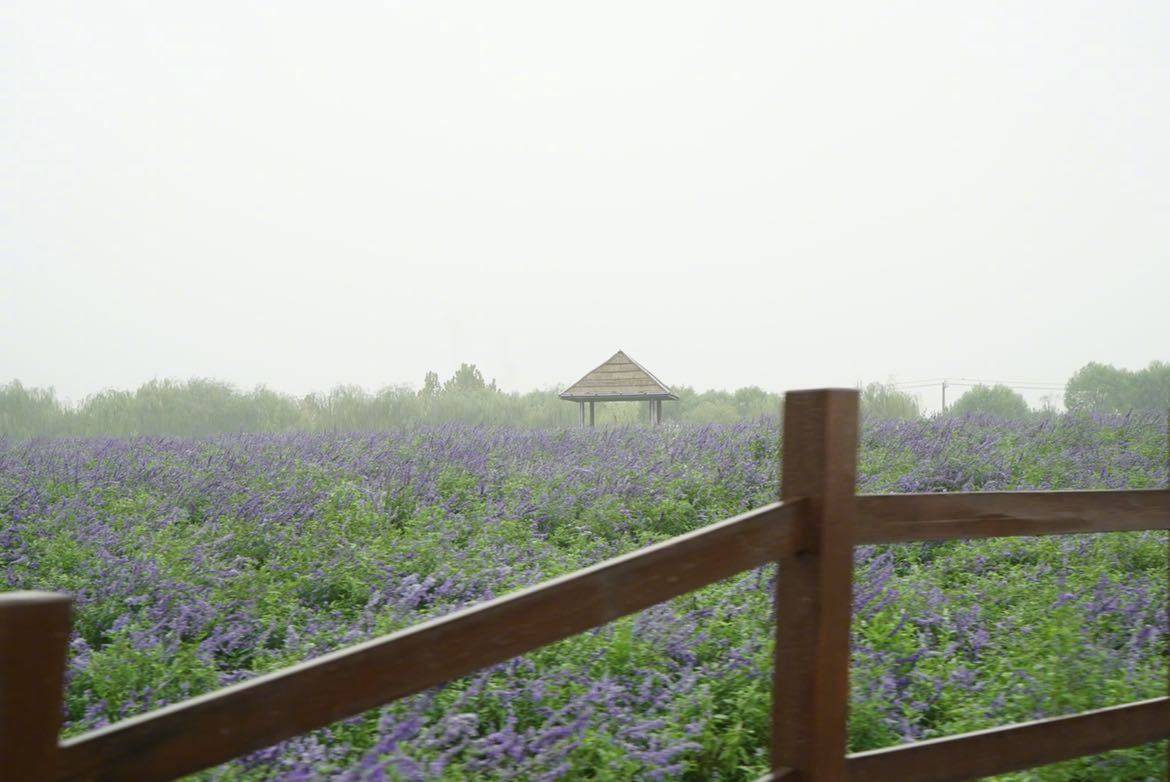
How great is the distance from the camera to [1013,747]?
2.29 m

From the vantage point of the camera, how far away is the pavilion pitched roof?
17.3 metres

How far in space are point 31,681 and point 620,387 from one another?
16745mm

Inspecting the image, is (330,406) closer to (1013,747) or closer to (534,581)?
(534,581)

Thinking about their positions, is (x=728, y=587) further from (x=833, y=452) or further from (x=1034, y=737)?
(x=833, y=452)

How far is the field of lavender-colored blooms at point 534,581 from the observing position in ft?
9.38

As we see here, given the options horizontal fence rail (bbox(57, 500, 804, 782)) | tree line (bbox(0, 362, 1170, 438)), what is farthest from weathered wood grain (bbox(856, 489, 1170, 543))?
tree line (bbox(0, 362, 1170, 438))

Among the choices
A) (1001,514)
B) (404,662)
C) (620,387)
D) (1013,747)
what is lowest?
(1013,747)

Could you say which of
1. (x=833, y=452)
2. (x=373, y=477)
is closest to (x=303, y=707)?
(x=833, y=452)

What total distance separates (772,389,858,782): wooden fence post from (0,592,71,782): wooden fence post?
1.30 meters

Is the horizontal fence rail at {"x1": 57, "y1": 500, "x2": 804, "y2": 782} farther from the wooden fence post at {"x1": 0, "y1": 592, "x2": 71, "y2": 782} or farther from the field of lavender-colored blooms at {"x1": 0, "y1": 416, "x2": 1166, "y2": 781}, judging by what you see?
the field of lavender-colored blooms at {"x1": 0, "y1": 416, "x2": 1166, "y2": 781}

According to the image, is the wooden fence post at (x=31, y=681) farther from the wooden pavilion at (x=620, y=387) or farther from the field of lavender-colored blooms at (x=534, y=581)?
the wooden pavilion at (x=620, y=387)

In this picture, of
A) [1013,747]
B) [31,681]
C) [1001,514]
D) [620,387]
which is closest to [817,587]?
[1001,514]

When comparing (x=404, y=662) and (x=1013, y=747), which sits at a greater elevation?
(x=404, y=662)

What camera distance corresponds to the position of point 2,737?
1.00 m
